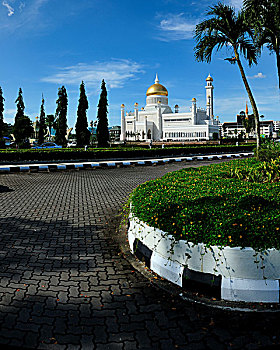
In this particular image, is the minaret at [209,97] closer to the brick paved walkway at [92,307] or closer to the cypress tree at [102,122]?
the cypress tree at [102,122]

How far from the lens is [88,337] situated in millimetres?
2752

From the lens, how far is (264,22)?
9.86 metres

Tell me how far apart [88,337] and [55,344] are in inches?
10.8

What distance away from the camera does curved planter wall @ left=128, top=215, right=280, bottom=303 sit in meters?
3.26

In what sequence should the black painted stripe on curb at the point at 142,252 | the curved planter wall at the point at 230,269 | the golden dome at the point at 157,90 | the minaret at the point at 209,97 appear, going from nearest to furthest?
1. the curved planter wall at the point at 230,269
2. the black painted stripe on curb at the point at 142,252
3. the minaret at the point at 209,97
4. the golden dome at the point at 157,90

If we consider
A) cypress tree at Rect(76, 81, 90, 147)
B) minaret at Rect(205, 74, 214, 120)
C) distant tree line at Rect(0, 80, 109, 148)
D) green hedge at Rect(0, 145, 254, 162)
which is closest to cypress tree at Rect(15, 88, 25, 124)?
distant tree line at Rect(0, 80, 109, 148)

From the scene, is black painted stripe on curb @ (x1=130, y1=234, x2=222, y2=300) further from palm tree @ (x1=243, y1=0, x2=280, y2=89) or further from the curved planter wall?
palm tree @ (x1=243, y1=0, x2=280, y2=89)

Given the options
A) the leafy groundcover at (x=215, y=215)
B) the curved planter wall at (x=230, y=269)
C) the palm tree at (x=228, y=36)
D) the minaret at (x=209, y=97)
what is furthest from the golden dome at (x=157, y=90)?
the curved planter wall at (x=230, y=269)

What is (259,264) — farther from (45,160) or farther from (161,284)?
(45,160)

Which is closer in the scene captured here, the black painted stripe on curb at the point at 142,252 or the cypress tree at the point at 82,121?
the black painted stripe on curb at the point at 142,252

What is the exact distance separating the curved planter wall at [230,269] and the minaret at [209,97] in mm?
80435

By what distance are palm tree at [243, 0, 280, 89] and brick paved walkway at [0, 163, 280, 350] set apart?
7.17 meters

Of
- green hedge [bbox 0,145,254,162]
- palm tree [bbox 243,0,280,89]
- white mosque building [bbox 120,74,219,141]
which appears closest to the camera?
palm tree [bbox 243,0,280,89]

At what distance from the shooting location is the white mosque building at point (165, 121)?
74125mm
